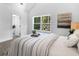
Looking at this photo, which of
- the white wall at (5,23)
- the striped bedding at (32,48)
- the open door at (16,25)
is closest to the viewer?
the striped bedding at (32,48)

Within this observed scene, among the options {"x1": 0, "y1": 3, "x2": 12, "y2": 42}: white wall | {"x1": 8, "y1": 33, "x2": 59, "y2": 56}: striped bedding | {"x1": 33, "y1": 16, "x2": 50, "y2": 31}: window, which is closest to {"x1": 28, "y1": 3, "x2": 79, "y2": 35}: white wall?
{"x1": 33, "y1": 16, "x2": 50, "y2": 31}: window

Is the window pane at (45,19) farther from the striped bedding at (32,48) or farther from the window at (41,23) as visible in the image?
the striped bedding at (32,48)

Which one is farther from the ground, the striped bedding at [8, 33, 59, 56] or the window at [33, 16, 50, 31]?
the window at [33, 16, 50, 31]

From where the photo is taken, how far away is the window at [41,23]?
2621 mm

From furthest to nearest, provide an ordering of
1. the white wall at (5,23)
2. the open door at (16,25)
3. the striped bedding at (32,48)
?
the white wall at (5,23), the open door at (16,25), the striped bedding at (32,48)

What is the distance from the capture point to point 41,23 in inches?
103

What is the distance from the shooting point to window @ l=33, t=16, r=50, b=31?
2.62m

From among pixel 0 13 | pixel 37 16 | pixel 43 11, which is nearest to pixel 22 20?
pixel 37 16

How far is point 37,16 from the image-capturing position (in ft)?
8.83

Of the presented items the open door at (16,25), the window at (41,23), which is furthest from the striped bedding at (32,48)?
the window at (41,23)

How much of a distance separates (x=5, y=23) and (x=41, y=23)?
3.84 feet

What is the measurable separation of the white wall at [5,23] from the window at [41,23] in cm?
71

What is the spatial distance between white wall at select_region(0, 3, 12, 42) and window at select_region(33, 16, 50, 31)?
71 cm

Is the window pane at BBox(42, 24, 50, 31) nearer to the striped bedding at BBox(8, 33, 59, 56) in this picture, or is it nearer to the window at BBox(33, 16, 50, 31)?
the window at BBox(33, 16, 50, 31)
